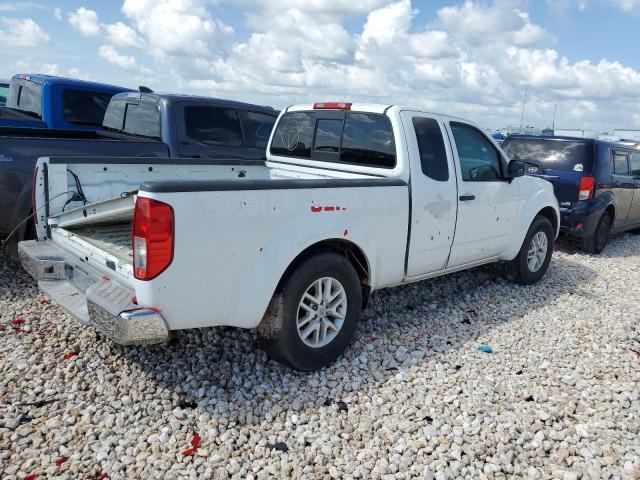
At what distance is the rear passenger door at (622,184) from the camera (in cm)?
832

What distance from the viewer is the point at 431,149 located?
455 centimetres

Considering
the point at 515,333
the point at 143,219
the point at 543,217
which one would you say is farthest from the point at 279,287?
the point at 543,217

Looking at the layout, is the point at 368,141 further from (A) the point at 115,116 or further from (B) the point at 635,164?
(B) the point at 635,164

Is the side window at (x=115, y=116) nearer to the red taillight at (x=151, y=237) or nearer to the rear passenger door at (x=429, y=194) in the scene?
the rear passenger door at (x=429, y=194)

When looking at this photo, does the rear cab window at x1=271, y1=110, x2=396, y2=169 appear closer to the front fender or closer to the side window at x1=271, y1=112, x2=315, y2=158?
the side window at x1=271, y1=112, x2=315, y2=158

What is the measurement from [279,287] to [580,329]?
10.1 ft

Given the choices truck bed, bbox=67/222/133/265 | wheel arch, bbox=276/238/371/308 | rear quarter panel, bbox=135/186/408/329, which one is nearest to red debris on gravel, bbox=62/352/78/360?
truck bed, bbox=67/222/133/265

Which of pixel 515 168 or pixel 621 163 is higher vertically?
pixel 621 163

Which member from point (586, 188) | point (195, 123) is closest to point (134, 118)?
point (195, 123)

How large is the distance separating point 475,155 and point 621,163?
489 centimetres

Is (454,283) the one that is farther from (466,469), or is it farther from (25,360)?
(25,360)

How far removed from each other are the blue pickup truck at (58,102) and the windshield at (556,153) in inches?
251

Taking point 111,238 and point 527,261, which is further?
point 527,261

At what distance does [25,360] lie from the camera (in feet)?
12.3
